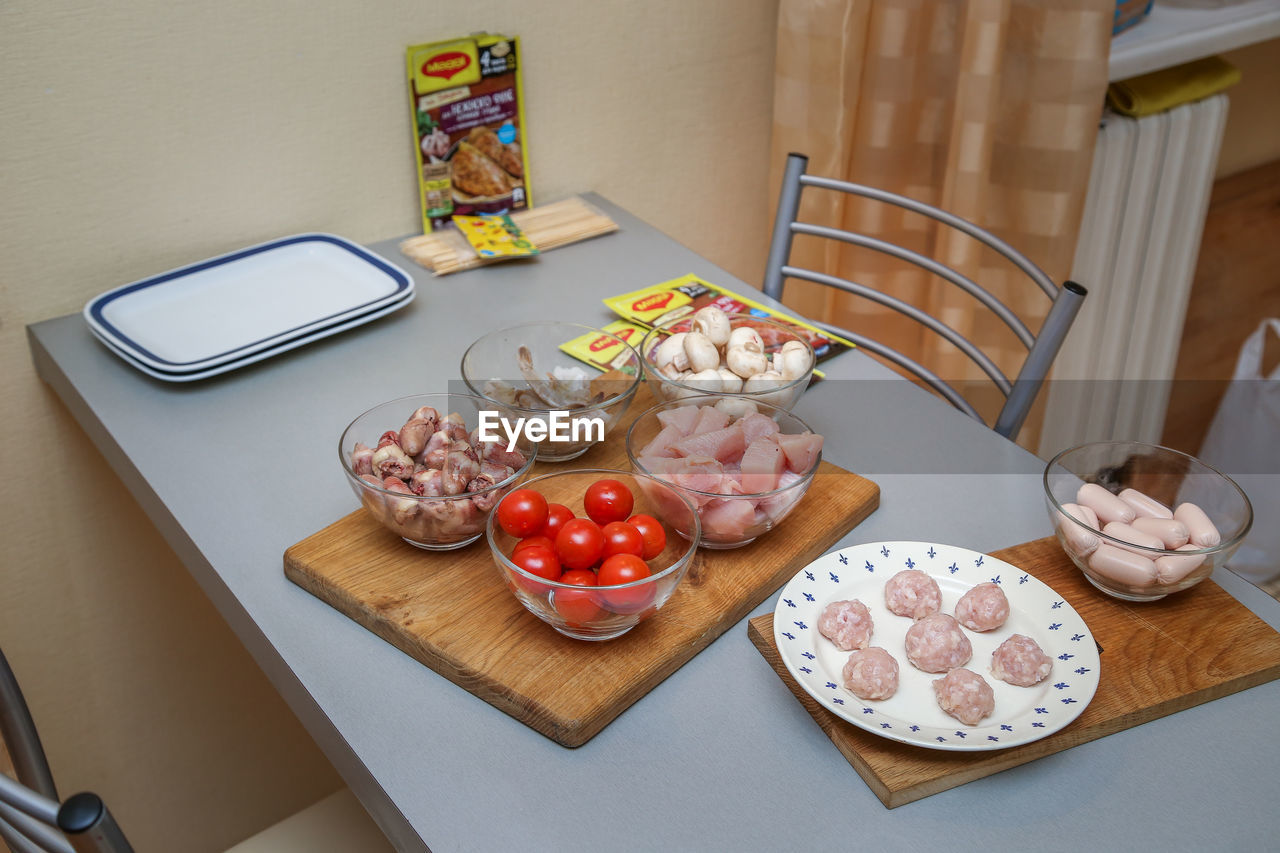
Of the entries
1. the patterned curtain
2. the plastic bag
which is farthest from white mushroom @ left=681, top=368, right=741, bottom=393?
the plastic bag

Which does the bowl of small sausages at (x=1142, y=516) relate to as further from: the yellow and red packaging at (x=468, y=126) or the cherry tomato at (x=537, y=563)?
the yellow and red packaging at (x=468, y=126)

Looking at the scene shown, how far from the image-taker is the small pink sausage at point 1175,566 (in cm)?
79

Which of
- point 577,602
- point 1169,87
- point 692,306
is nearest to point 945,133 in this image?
point 1169,87

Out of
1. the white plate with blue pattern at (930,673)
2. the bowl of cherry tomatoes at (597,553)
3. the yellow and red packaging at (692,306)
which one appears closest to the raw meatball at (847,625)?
the white plate with blue pattern at (930,673)

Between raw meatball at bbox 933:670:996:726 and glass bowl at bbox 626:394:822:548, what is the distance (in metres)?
0.20

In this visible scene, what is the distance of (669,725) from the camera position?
73cm

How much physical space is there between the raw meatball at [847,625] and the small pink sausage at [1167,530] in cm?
25

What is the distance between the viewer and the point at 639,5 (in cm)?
153

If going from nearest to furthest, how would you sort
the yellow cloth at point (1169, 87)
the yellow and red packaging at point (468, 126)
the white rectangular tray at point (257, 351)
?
the white rectangular tray at point (257, 351)
the yellow and red packaging at point (468, 126)
the yellow cloth at point (1169, 87)

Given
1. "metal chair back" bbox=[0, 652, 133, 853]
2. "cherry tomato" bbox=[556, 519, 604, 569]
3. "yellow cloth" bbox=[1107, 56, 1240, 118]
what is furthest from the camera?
"yellow cloth" bbox=[1107, 56, 1240, 118]

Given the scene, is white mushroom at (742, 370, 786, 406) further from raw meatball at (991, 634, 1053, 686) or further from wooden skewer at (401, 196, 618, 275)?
wooden skewer at (401, 196, 618, 275)

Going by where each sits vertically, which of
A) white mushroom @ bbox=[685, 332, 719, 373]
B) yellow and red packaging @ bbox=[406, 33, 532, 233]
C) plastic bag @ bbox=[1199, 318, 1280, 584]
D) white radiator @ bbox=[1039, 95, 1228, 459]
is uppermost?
yellow and red packaging @ bbox=[406, 33, 532, 233]

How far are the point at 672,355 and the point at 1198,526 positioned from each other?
50 centimetres

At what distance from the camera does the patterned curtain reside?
58.6 inches
